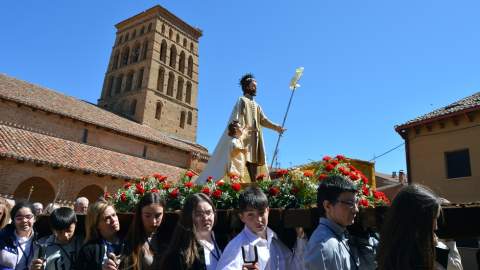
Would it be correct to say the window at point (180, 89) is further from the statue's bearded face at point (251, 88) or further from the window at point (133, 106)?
the statue's bearded face at point (251, 88)

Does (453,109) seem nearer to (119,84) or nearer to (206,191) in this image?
(206,191)

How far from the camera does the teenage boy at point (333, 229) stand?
7.43 ft

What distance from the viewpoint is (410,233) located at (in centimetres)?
209

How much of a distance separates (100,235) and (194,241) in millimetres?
1336

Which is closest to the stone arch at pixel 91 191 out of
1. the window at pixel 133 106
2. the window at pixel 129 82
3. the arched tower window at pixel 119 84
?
the window at pixel 133 106

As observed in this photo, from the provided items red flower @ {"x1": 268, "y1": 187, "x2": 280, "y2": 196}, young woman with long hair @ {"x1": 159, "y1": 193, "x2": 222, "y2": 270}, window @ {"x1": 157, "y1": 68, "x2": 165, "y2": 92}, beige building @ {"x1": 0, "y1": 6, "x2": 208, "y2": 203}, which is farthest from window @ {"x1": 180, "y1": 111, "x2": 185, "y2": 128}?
young woman with long hair @ {"x1": 159, "y1": 193, "x2": 222, "y2": 270}

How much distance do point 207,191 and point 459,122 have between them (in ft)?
54.0

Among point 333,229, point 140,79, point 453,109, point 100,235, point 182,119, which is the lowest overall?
point 100,235

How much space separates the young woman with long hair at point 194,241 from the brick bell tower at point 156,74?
38.9m

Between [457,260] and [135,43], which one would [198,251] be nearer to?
[457,260]

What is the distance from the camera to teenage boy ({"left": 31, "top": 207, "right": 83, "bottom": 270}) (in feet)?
13.0

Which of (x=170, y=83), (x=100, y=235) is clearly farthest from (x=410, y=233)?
(x=170, y=83)

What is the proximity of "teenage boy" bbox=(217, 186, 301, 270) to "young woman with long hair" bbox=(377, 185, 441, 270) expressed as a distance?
987 mm

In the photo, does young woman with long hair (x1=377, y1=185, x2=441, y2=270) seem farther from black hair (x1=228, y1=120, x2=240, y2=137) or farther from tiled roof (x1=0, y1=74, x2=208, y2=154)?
tiled roof (x1=0, y1=74, x2=208, y2=154)
